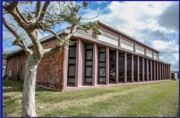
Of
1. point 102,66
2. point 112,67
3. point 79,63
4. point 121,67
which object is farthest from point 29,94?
point 121,67

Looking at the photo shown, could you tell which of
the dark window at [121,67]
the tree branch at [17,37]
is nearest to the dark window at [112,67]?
the dark window at [121,67]

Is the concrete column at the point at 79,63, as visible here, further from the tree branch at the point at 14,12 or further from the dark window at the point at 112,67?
the tree branch at the point at 14,12

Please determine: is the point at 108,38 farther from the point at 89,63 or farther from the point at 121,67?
the point at 89,63

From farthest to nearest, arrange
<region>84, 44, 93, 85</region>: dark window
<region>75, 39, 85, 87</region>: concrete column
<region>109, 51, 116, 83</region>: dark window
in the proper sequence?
<region>109, 51, 116, 83</region>: dark window < <region>84, 44, 93, 85</region>: dark window < <region>75, 39, 85, 87</region>: concrete column

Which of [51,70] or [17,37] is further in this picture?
[51,70]

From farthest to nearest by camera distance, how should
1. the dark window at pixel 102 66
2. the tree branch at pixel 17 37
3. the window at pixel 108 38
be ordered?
the window at pixel 108 38 → the dark window at pixel 102 66 → the tree branch at pixel 17 37

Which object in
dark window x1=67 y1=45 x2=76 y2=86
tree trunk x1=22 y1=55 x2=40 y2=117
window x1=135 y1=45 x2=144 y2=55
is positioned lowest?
tree trunk x1=22 y1=55 x2=40 y2=117

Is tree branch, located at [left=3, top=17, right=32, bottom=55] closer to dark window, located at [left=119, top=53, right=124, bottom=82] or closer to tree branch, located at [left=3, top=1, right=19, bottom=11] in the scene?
tree branch, located at [left=3, top=1, right=19, bottom=11]

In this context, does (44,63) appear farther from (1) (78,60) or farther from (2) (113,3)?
(2) (113,3)

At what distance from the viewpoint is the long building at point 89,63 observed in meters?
16.2

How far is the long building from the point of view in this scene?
53.1 feet

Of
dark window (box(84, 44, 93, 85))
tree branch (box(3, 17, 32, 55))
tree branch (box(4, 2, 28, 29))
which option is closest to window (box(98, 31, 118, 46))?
dark window (box(84, 44, 93, 85))

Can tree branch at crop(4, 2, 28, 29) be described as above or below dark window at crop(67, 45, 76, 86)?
above

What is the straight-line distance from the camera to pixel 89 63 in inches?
728
